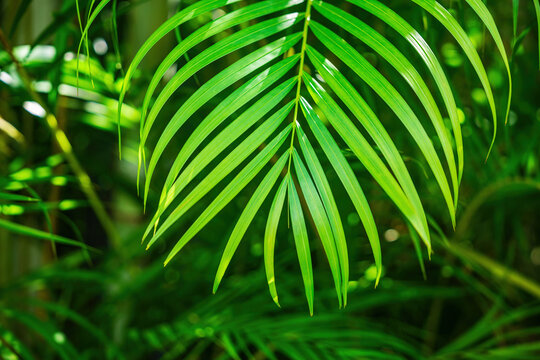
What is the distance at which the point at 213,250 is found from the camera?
69cm

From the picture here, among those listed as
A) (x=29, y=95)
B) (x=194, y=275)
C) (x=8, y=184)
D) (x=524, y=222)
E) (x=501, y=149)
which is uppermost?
(x=29, y=95)

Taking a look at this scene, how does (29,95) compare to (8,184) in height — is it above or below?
above

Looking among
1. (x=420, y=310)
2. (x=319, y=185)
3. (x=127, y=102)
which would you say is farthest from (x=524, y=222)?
(x=319, y=185)

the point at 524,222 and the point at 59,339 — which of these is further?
the point at 524,222

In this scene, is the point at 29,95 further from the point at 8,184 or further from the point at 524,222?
the point at 524,222

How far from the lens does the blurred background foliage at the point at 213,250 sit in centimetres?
51

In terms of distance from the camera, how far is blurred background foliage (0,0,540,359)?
0.51 metres

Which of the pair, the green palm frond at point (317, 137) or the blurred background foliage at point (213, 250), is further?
the blurred background foliage at point (213, 250)

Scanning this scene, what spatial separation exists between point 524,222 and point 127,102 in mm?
730

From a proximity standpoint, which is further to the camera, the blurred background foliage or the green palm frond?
the blurred background foliage

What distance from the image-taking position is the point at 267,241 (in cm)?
25

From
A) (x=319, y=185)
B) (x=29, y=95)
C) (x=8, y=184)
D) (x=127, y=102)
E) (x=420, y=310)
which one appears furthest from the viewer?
(x=420, y=310)

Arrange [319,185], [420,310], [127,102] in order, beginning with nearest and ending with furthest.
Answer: [319,185] → [127,102] → [420,310]

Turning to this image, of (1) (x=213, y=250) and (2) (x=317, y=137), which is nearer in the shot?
(2) (x=317, y=137)
